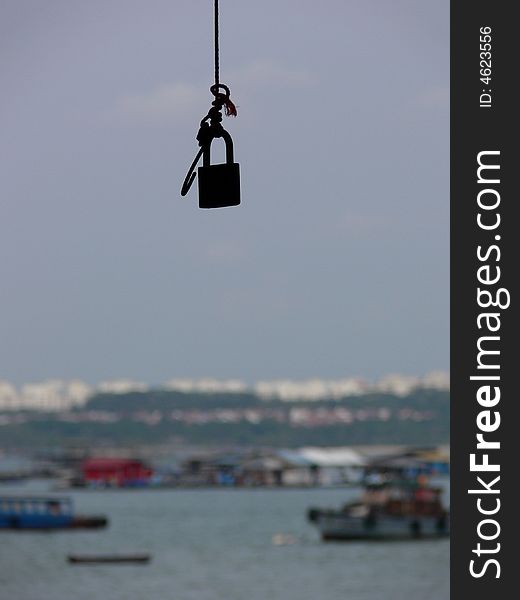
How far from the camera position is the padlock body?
6691 millimetres

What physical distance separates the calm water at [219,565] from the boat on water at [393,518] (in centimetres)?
45

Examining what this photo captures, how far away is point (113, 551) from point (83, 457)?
217ft

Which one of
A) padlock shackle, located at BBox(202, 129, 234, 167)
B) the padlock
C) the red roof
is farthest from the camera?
the red roof

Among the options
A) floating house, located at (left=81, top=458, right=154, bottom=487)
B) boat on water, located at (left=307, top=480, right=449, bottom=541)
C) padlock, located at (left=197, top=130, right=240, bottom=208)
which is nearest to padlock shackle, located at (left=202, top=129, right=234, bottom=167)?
padlock, located at (left=197, top=130, right=240, bottom=208)

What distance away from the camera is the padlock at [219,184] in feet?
21.9

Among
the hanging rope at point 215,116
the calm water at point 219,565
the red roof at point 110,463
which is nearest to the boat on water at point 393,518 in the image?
the calm water at point 219,565

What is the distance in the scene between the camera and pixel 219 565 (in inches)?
2430

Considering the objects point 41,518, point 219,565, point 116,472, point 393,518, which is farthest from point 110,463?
point 219,565

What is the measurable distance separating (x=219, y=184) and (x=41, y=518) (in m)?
71.7

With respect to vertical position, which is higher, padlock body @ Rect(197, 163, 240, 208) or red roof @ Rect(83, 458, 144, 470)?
padlock body @ Rect(197, 163, 240, 208)

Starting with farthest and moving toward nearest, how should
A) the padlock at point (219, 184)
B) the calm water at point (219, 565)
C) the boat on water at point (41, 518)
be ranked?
the boat on water at point (41, 518), the calm water at point (219, 565), the padlock at point (219, 184)

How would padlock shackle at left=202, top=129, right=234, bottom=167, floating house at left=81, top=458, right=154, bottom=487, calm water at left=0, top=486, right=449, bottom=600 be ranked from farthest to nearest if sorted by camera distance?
1. floating house at left=81, top=458, right=154, bottom=487
2. calm water at left=0, top=486, right=449, bottom=600
3. padlock shackle at left=202, top=129, right=234, bottom=167

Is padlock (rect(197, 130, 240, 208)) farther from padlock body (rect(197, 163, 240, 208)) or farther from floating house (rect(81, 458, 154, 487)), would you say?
floating house (rect(81, 458, 154, 487))

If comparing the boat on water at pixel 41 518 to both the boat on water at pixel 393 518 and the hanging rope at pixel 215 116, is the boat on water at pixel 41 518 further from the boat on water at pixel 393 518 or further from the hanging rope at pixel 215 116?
the hanging rope at pixel 215 116
